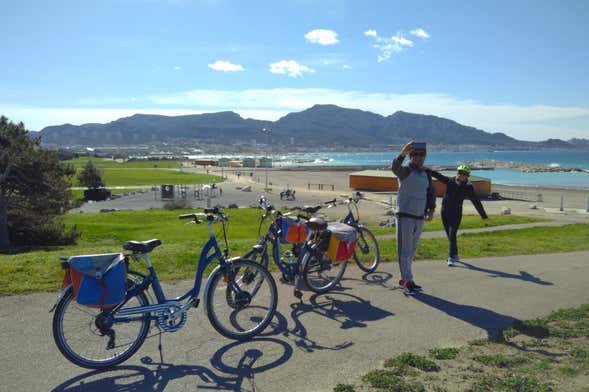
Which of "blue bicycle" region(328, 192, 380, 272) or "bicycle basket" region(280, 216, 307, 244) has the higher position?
"bicycle basket" region(280, 216, 307, 244)

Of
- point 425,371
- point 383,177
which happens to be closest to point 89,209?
point 383,177

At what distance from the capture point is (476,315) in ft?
19.2

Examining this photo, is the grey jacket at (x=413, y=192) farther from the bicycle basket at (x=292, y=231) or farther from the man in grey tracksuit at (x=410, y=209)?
the bicycle basket at (x=292, y=231)

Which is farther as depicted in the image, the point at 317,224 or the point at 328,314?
the point at 317,224

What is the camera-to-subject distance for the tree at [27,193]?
21297mm

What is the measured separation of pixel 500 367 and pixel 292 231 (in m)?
3.44

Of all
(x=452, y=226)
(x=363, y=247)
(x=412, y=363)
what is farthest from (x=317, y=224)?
(x=452, y=226)

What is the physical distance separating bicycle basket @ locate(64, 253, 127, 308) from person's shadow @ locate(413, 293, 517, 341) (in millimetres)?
4024

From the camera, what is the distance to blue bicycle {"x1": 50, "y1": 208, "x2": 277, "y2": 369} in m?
4.28

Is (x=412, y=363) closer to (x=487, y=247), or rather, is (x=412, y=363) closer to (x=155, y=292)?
(x=155, y=292)

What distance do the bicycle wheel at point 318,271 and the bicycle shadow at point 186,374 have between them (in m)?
1.86

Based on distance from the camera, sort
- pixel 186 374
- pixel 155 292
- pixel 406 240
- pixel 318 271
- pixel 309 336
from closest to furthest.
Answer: pixel 186 374, pixel 155 292, pixel 309 336, pixel 318 271, pixel 406 240

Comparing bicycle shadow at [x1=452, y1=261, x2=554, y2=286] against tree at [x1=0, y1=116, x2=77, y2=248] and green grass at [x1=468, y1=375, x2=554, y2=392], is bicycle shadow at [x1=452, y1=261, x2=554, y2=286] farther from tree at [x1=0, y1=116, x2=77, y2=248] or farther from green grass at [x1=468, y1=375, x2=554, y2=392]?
tree at [x1=0, y1=116, x2=77, y2=248]

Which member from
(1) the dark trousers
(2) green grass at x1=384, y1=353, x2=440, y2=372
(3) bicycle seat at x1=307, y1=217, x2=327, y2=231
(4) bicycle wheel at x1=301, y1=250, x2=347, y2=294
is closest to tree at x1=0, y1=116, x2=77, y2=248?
(4) bicycle wheel at x1=301, y1=250, x2=347, y2=294
